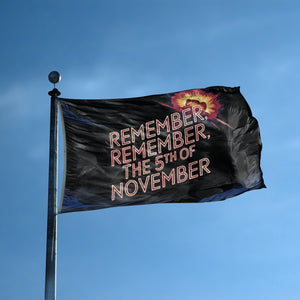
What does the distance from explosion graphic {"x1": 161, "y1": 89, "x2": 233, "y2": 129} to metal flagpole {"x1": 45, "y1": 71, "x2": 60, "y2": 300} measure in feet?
13.9

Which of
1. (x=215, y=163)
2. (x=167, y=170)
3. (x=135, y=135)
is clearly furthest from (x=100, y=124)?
(x=215, y=163)

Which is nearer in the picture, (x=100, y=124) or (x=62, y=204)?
(x=62, y=204)

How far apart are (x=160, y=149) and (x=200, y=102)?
2302 mm

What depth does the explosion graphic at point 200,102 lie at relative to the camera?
66.9 feet

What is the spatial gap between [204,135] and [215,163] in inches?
41.1

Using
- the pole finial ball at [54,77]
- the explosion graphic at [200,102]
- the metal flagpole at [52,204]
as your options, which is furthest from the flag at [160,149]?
the metal flagpole at [52,204]

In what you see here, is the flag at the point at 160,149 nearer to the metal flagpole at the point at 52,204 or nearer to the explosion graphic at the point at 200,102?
the explosion graphic at the point at 200,102

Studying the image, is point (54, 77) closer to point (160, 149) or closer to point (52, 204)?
point (160, 149)

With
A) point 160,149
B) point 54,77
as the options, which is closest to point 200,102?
point 160,149

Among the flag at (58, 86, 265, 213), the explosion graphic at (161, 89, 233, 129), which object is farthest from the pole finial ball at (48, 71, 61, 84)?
the explosion graphic at (161, 89, 233, 129)

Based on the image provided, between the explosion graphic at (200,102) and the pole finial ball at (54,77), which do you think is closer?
the pole finial ball at (54,77)

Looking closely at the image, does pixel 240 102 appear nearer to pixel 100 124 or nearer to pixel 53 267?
pixel 100 124

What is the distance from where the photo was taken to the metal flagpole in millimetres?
15617

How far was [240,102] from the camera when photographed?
20.9 meters
